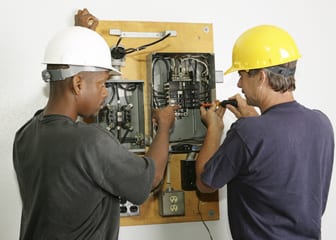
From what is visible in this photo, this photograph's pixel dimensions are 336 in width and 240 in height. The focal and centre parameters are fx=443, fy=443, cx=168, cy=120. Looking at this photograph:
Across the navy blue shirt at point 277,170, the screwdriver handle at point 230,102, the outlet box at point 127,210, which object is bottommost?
the outlet box at point 127,210

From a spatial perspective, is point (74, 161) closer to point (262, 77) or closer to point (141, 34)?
point (262, 77)

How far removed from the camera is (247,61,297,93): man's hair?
5.15 feet

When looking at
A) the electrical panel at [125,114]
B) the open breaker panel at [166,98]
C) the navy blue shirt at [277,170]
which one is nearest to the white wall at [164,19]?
the open breaker panel at [166,98]

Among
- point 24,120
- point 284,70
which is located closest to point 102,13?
point 24,120

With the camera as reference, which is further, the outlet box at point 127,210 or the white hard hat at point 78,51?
the outlet box at point 127,210

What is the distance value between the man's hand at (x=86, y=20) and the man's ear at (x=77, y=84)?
505 mm

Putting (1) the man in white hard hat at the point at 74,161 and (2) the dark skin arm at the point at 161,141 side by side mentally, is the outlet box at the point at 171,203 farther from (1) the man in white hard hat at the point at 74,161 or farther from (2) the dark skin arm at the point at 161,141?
(1) the man in white hard hat at the point at 74,161

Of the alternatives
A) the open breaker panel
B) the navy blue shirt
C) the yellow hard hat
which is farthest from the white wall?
the navy blue shirt

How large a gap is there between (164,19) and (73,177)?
3.28 feet

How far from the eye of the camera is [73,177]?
1.32m

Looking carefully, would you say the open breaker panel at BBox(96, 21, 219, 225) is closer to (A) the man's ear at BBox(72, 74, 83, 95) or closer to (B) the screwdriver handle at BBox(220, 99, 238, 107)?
(B) the screwdriver handle at BBox(220, 99, 238, 107)

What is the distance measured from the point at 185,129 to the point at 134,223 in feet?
1.55

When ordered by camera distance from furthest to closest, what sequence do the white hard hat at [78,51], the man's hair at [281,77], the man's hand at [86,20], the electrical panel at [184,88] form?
the electrical panel at [184,88] → the man's hand at [86,20] → the man's hair at [281,77] → the white hard hat at [78,51]

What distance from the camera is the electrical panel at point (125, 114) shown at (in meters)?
1.85
